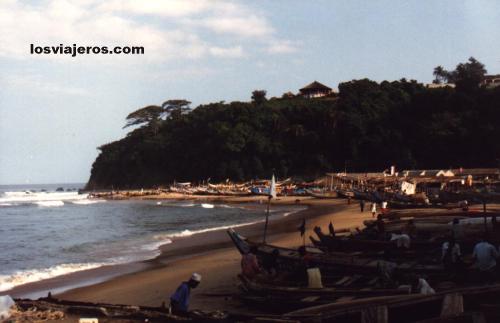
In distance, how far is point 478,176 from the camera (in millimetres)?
47062

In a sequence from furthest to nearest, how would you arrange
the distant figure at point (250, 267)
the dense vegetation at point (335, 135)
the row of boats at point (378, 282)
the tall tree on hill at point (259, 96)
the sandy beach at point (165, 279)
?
the tall tree on hill at point (259, 96), the dense vegetation at point (335, 135), the sandy beach at point (165, 279), the distant figure at point (250, 267), the row of boats at point (378, 282)

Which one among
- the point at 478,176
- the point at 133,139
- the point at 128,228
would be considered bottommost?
the point at 128,228

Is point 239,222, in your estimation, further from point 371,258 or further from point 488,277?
point 488,277

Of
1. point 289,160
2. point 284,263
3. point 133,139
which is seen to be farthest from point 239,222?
point 133,139

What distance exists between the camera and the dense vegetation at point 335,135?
60.8m

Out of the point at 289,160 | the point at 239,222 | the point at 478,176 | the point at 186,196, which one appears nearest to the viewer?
the point at 239,222

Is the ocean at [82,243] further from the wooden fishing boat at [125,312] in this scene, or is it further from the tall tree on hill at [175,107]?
the tall tree on hill at [175,107]

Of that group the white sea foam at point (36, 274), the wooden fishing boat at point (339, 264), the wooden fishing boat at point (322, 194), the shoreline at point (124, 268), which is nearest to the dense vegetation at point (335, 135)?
the wooden fishing boat at point (322, 194)

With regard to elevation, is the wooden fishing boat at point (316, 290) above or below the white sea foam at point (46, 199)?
above

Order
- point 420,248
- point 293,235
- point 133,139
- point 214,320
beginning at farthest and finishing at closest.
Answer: point 133,139 → point 293,235 → point 420,248 → point 214,320

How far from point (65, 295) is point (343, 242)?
8173 mm

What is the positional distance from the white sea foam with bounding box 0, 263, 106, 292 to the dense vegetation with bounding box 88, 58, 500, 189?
1955 inches

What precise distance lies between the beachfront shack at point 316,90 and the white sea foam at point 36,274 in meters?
85.4

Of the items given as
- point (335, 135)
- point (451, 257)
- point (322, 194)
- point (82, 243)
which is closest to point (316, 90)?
point (335, 135)
